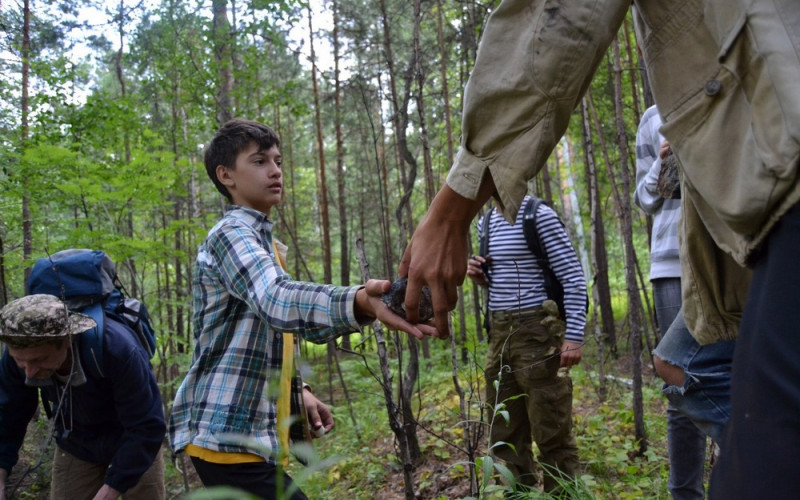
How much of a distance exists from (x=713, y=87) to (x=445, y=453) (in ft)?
16.6

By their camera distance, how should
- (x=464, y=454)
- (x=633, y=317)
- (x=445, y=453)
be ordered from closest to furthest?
(x=633, y=317), (x=464, y=454), (x=445, y=453)

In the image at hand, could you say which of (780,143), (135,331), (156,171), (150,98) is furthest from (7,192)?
(780,143)

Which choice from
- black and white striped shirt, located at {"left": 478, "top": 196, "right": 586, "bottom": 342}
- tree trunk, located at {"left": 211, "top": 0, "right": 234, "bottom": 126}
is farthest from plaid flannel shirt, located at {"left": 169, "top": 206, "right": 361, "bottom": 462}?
tree trunk, located at {"left": 211, "top": 0, "right": 234, "bottom": 126}

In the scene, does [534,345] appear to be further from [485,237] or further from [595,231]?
[595,231]

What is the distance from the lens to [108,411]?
3320mm

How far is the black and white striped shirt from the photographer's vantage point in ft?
12.4

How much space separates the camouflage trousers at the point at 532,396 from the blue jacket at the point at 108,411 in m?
2.05

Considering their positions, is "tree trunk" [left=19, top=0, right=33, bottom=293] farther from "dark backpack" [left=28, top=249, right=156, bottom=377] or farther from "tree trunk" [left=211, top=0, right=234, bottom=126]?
"dark backpack" [left=28, top=249, right=156, bottom=377]

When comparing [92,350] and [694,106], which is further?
[92,350]

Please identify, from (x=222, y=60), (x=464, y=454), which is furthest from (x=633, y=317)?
(x=222, y=60)

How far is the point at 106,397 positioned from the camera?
3.26m

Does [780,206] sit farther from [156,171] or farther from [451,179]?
[156,171]

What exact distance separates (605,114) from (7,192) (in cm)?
984

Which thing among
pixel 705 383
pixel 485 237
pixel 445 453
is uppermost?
pixel 485 237
